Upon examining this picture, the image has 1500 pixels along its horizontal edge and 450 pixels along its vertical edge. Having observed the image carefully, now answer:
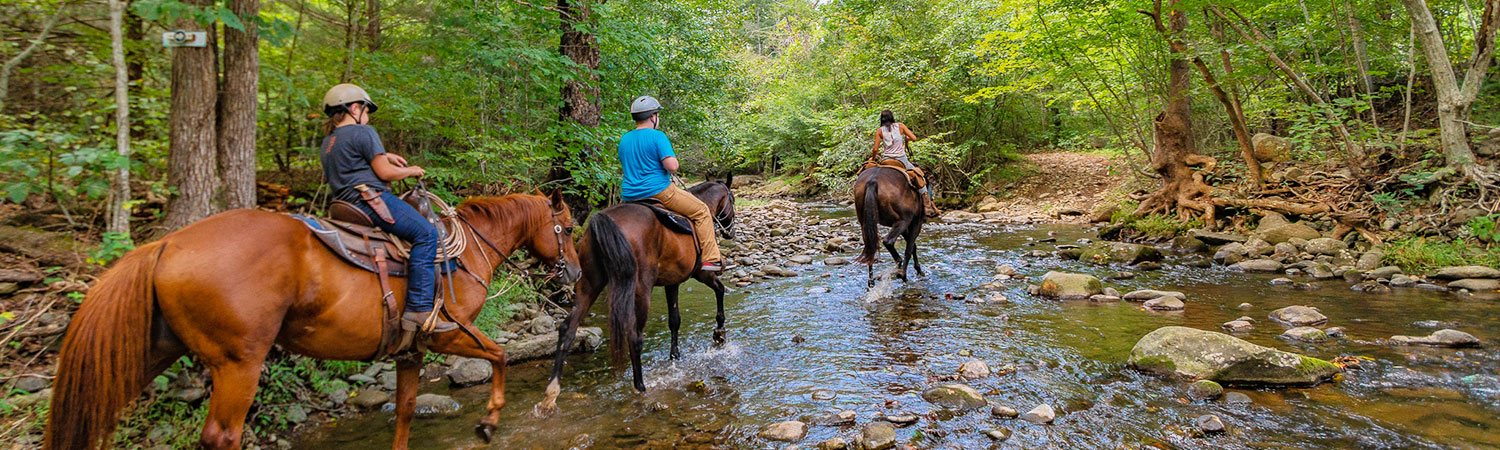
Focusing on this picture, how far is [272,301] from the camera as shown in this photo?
315 centimetres

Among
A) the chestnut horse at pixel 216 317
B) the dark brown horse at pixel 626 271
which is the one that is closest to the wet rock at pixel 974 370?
the dark brown horse at pixel 626 271

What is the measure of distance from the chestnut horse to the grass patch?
38.1 ft

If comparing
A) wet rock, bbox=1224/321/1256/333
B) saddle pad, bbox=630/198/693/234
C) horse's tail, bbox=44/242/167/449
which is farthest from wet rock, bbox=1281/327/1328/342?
horse's tail, bbox=44/242/167/449

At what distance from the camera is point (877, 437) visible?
3.85 m

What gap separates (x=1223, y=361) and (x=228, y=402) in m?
6.29

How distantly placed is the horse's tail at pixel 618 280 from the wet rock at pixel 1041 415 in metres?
2.91

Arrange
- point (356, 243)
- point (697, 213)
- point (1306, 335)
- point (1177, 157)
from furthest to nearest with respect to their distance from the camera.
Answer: point (1177, 157) < point (697, 213) < point (1306, 335) < point (356, 243)

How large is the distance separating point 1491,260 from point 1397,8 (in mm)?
6217

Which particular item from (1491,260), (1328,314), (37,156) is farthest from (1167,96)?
(37,156)

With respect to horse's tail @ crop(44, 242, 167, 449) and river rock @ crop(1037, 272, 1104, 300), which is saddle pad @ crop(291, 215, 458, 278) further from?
river rock @ crop(1037, 272, 1104, 300)

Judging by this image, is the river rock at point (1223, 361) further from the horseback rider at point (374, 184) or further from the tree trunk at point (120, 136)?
the tree trunk at point (120, 136)

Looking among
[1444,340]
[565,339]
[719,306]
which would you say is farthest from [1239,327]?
[565,339]

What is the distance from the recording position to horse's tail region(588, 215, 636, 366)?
4.90m

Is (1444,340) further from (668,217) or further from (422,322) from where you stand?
(422,322)
